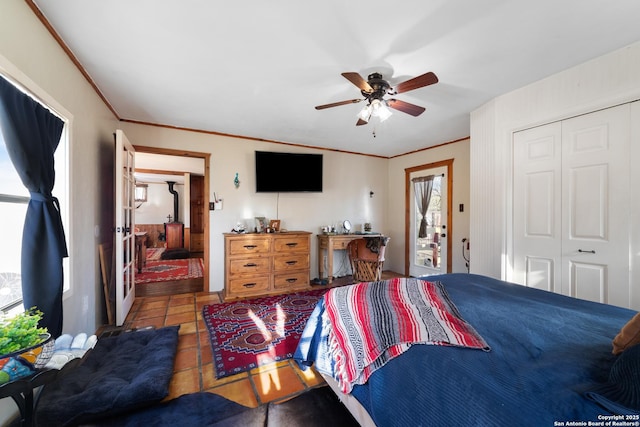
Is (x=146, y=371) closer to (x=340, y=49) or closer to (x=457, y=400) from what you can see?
(x=457, y=400)

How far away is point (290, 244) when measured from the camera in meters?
3.86

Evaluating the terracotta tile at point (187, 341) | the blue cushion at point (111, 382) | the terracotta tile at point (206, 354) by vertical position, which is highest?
the blue cushion at point (111, 382)

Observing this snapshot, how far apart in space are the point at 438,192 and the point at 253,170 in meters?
3.09

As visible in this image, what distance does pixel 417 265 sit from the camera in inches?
182

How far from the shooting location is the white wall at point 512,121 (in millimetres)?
1882

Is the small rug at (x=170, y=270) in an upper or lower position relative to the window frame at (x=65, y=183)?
lower

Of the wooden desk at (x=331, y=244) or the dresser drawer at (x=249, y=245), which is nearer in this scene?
the dresser drawer at (x=249, y=245)

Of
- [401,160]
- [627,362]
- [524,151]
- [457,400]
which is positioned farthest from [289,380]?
[401,160]

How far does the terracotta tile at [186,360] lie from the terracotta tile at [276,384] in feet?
1.71

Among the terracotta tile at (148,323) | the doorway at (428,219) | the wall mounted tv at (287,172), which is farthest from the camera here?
the doorway at (428,219)

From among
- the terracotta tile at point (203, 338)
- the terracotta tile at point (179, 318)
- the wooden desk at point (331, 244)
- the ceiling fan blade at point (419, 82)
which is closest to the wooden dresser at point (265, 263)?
the wooden desk at point (331, 244)

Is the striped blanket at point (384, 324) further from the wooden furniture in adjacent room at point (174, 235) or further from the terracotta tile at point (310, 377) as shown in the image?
the wooden furniture in adjacent room at point (174, 235)

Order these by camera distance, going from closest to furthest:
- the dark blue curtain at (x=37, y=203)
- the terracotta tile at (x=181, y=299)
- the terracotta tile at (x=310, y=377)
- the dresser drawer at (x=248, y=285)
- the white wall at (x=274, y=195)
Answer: the dark blue curtain at (x=37, y=203), the terracotta tile at (x=310, y=377), the terracotta tile at (x=181, y=299), the dresser drawer at (x=248, y=285), the white wall at (x=274, y=195)

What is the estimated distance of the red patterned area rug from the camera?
2.03 meters
